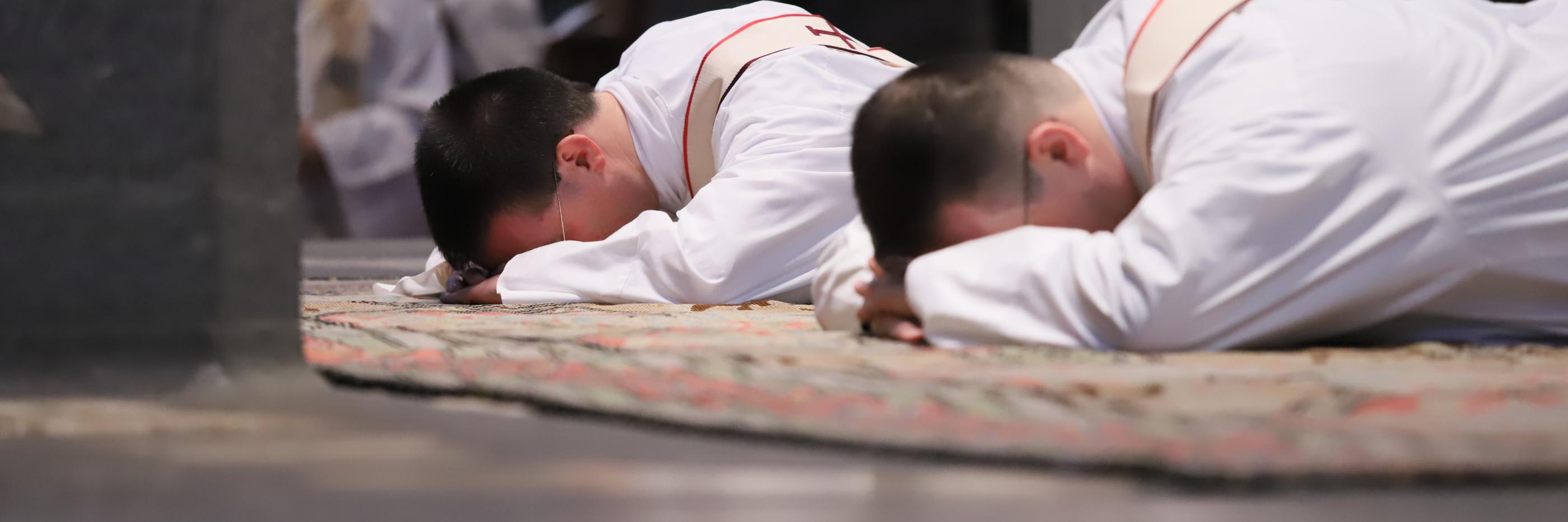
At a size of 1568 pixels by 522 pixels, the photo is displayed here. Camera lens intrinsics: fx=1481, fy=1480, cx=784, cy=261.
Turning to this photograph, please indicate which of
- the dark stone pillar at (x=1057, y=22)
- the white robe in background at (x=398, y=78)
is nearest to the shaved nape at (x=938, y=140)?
the dark stone pillar at (x=1057, y=22)

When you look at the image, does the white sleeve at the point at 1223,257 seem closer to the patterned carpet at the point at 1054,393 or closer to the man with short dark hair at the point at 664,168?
the patterned carpet at the point at 1054,393

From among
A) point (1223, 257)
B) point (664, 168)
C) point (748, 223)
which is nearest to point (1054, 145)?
point (1223, 257)

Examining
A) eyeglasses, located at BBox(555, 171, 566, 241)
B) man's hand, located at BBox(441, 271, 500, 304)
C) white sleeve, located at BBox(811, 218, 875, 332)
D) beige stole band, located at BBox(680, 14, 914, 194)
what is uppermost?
white sleeve, located at BBox(811, 218, 875, 332)

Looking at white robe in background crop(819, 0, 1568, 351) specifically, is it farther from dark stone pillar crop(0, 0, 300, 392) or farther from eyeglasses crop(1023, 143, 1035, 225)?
dark stone pillar crop(0, 0, 300, 392)

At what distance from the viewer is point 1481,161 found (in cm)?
114

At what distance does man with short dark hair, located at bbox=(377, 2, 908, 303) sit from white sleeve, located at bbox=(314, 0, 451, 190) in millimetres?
2222

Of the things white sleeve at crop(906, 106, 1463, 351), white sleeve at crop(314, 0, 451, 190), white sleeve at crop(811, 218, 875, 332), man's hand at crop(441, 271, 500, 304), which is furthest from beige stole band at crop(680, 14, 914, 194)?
white sleeve at crop(314, 0, 451, 190)

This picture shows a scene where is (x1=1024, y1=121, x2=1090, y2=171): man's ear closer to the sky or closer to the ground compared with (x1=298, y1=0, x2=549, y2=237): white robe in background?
closer to the sky

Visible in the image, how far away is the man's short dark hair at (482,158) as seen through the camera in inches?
75.5

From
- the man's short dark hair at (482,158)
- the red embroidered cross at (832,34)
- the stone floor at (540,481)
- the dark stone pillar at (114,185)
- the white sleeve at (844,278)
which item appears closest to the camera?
the stone floor at (540,481)

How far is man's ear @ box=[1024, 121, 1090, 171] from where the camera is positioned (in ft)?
3.87

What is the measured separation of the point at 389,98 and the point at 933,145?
3350 millimetres

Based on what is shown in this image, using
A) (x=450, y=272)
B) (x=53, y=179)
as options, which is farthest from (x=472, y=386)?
(x=450, y=272)

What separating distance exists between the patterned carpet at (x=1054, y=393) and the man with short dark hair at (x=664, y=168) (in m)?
0.44
